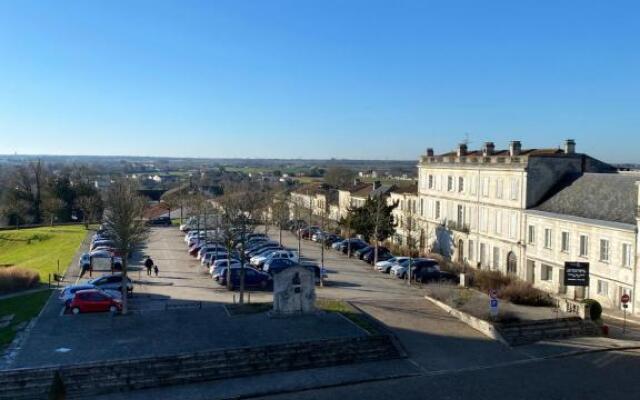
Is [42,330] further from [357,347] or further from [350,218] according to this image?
[350,218]

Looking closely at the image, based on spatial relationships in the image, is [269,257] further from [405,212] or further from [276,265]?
[405,212]

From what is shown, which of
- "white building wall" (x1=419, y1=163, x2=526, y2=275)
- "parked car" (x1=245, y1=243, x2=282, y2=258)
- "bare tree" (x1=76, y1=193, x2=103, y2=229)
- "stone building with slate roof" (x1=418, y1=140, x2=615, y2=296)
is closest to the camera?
"stone building with slate roof" (x1=418, y1=140, x2=615, y2=296)

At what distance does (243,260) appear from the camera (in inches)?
1196

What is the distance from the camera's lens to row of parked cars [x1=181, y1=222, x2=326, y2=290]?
35.0m

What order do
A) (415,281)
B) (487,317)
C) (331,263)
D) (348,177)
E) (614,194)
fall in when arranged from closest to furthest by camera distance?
(487,317) < (614,194) < (415,281) < (331,263) < (348,177)

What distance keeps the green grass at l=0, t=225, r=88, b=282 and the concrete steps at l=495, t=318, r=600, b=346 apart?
98.3ft

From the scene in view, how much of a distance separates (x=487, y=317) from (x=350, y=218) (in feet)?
87.3

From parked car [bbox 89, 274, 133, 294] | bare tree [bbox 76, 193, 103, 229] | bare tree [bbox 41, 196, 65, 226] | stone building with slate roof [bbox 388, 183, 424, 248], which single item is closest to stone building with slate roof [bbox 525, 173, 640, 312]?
stone building with slate roof [bbox 388, 183, 424, 248]

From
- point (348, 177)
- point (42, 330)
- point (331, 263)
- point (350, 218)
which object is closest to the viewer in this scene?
point (42, 330)

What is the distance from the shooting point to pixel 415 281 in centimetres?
3909

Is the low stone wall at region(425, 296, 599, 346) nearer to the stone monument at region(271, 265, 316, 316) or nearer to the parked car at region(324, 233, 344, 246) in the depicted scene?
Result: the stone monument at region(271, 265, 316, 316)

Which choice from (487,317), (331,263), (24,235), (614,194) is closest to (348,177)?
(24,235)

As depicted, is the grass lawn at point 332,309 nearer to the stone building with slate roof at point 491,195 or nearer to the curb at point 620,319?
the curb at point 620,319

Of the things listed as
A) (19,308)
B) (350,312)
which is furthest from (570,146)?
(19,308)
